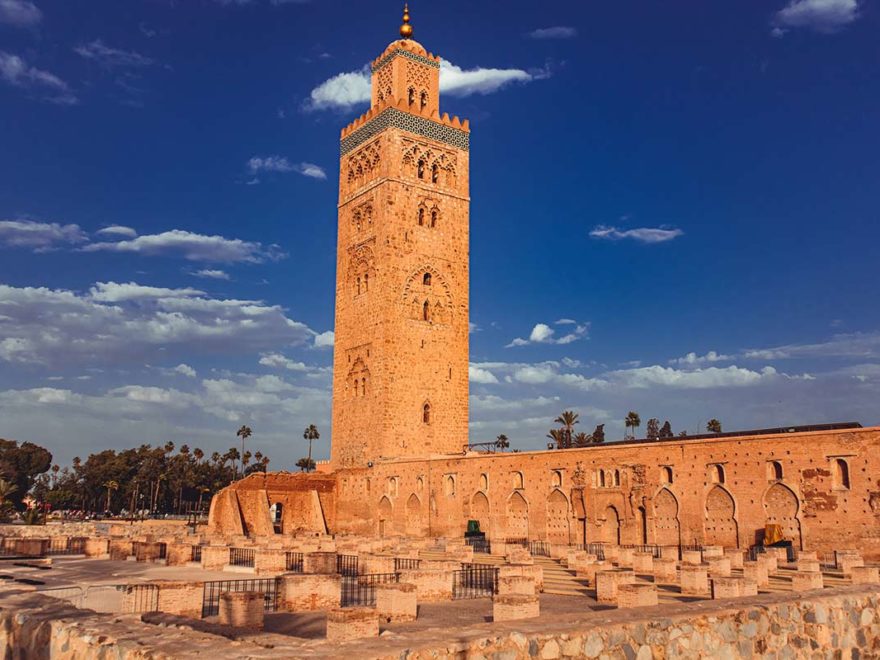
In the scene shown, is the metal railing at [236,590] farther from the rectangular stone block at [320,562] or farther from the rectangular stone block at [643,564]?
the rectangular stone block at [643,564]

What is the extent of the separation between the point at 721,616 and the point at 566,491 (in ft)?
68.8

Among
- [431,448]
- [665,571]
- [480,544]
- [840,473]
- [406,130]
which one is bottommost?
[480,544]

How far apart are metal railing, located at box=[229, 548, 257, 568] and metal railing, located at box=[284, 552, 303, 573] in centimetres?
100

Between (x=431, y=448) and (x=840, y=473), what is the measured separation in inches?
779

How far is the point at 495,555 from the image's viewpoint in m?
22.0

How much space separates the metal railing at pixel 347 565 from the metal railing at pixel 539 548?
7.26 metres

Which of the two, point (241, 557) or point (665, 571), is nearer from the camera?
point (665, 571)

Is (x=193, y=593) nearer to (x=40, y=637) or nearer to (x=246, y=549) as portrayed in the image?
(x=40, y=637)

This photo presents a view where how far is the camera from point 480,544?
27047 millimetres

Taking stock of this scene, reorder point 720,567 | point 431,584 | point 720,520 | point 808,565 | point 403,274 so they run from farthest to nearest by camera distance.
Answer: point 403,274, point 720,520, point 720,567, point 808,565, point 431,584

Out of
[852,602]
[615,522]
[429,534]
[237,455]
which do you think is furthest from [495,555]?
[237,455]

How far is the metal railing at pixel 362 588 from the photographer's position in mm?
13312

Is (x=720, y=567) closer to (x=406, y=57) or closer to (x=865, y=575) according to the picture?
(x=865, y=575)

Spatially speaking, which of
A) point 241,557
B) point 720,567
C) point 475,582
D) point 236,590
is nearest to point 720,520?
point 720,567
